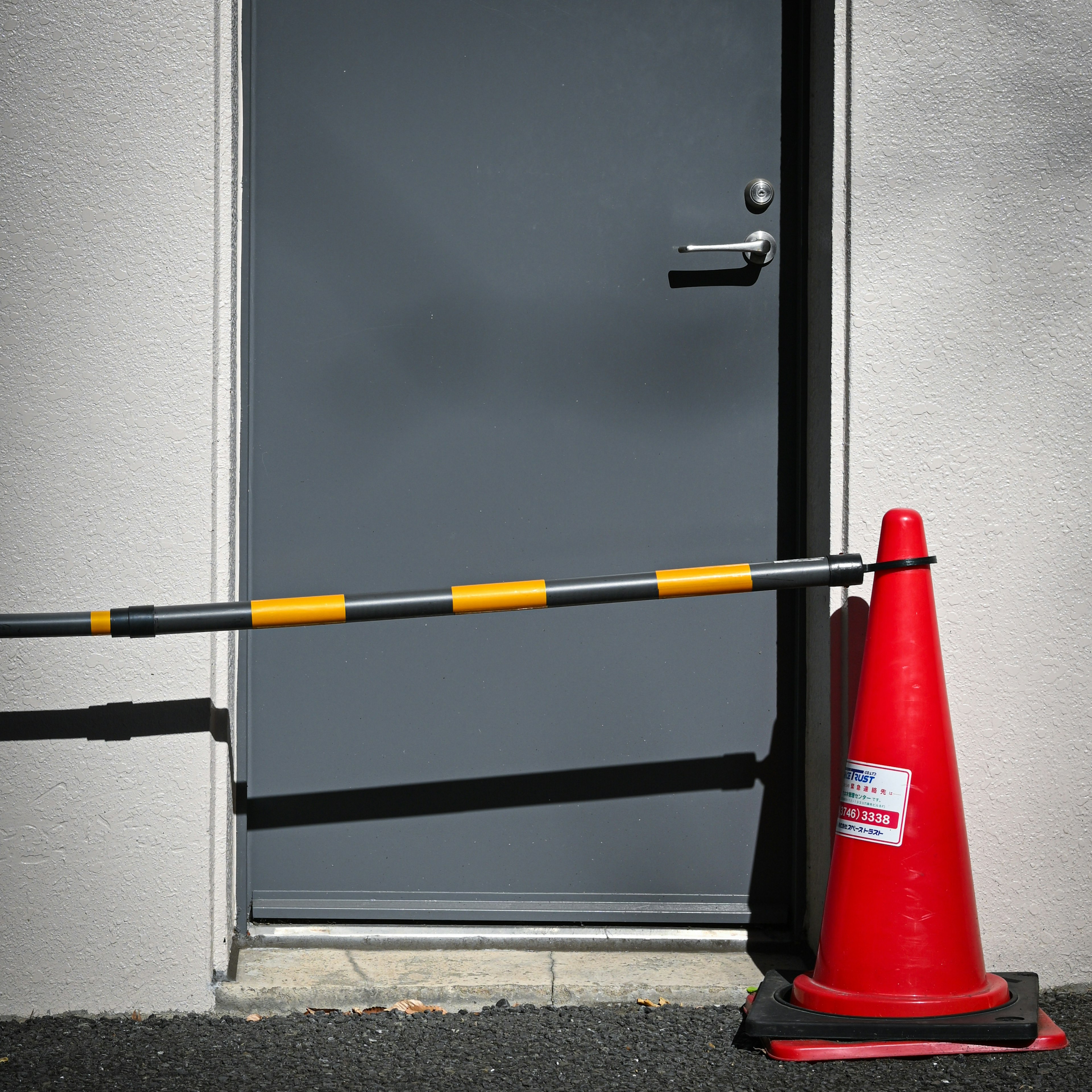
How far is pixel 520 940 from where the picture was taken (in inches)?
95.0

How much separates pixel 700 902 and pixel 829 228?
180 centimetres

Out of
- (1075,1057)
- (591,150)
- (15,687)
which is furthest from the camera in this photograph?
(591,150)

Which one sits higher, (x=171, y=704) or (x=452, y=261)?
(x=452, y=261)

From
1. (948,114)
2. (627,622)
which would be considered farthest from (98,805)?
(948,114)

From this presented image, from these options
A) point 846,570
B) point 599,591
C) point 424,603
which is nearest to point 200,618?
point 424,603

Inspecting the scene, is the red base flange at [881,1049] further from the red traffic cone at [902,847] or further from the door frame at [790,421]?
the door frame at [790,421]

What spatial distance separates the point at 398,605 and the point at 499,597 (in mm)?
215

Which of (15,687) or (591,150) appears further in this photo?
A: (591,150)

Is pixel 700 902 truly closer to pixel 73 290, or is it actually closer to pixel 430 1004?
pixel 430 1004

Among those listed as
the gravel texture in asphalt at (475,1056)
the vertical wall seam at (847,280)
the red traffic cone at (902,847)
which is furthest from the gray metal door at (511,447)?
the red traffic cone at (902,847)

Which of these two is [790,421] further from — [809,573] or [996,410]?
[809,573]

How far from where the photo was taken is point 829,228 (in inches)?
89.3

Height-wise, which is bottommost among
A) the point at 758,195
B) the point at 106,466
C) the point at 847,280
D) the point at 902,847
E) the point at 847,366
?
the point at 902,847

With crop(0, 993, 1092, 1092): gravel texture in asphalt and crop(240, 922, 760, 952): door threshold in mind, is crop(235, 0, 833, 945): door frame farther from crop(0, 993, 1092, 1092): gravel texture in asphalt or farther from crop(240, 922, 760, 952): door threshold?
crop(0, 993, 1092, 1092): gravel texture in asphalt
